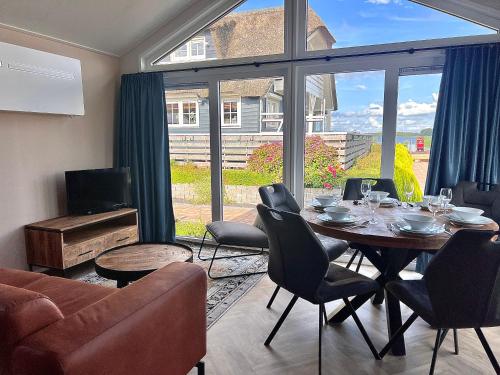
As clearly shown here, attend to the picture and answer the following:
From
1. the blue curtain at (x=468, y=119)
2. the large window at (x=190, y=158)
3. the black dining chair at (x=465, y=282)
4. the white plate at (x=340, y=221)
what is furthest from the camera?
the large window at (x=190, y=158)

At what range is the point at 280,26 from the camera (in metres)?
3.66

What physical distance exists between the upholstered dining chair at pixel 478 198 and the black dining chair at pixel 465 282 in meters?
1.25

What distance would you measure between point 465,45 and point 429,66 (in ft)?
1.02

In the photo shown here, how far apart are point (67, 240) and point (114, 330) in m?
2.45

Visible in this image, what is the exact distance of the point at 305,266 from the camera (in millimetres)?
1966

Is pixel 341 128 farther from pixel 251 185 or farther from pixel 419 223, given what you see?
pixel 419 223

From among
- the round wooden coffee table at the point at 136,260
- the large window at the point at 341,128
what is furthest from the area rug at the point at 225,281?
the large window at the point at 341,128

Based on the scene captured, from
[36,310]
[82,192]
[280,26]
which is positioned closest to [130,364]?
[36,310]

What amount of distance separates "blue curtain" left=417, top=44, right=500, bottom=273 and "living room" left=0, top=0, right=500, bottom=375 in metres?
0.01

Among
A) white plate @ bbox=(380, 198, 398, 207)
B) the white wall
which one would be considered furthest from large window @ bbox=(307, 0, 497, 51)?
the white wall

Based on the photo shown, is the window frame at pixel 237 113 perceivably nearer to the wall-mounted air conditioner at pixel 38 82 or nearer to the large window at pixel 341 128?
the large window at pixel 341 128

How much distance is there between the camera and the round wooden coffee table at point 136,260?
234 centimetres

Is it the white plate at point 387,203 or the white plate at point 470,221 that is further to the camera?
the white plate at point 387,203

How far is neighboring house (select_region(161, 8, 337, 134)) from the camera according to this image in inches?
141
